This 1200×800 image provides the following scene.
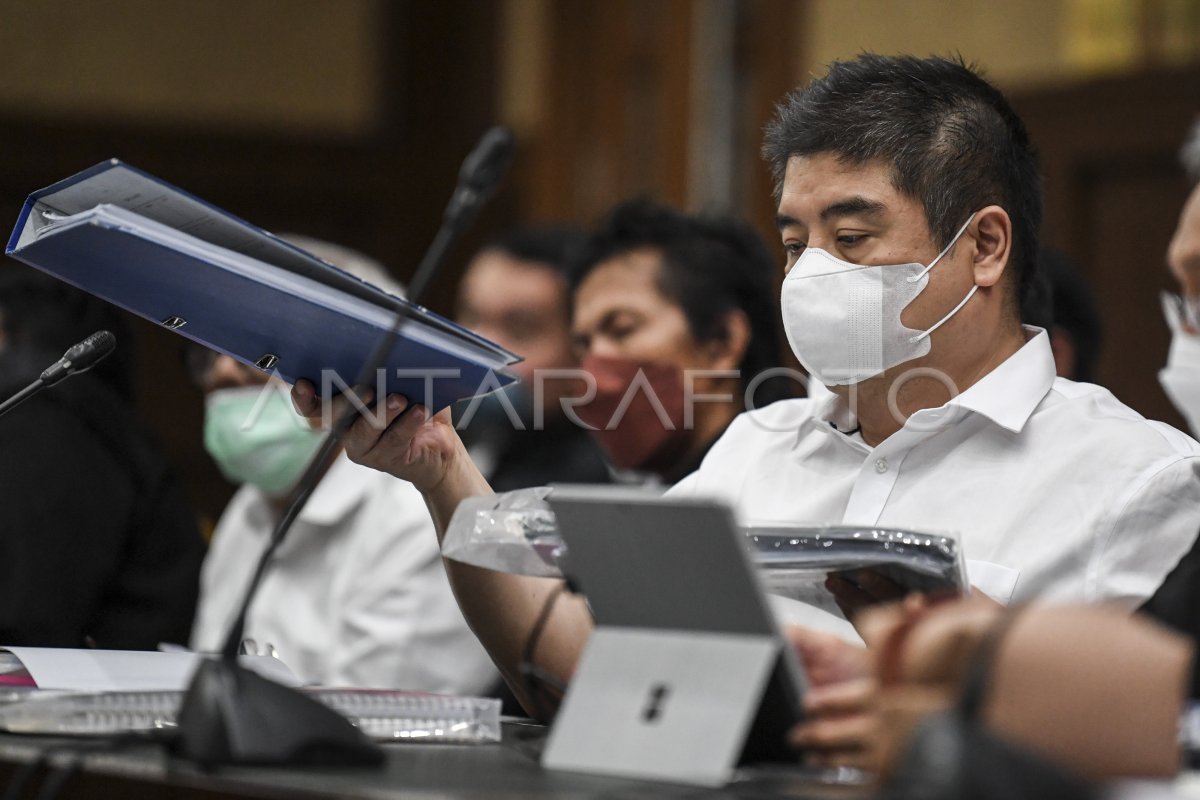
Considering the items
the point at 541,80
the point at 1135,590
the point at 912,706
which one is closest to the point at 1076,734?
the point at 912,706

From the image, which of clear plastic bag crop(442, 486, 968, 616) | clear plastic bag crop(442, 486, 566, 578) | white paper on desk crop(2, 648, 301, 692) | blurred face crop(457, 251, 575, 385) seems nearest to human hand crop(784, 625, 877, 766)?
clear plastic bag crop(442, 486, 968, 616)

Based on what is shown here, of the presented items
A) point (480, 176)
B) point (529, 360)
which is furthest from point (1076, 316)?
point (480, 176)

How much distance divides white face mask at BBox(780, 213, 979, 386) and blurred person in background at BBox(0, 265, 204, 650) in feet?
3.68

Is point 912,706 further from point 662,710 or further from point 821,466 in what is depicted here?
point 821,466

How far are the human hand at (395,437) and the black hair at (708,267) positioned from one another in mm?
1201

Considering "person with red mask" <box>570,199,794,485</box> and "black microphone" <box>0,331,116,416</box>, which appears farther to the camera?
"person with red mask" <box>570,199,794,485</box>

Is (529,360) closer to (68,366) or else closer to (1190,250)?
(1190,250)

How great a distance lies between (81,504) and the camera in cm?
253

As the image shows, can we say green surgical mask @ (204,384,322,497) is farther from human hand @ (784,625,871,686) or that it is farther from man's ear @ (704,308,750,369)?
human hand @ (784,625,871,686)

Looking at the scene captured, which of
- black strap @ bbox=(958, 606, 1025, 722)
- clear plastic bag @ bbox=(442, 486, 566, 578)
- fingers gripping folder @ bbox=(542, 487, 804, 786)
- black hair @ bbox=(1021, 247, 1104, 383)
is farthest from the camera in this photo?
black hair @ bbox=(1021, 247, 1104, 383)

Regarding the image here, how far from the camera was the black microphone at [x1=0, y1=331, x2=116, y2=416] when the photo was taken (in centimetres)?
170

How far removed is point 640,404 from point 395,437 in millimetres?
1253

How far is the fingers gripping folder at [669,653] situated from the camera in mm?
1133

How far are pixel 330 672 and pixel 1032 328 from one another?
1.56 meters
